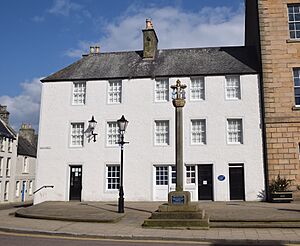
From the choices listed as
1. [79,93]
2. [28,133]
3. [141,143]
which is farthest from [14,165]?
[141,143]

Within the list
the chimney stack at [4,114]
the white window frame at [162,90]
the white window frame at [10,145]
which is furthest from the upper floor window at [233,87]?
the chimney stack at [4,114]

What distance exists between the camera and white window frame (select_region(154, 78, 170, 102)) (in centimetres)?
2375

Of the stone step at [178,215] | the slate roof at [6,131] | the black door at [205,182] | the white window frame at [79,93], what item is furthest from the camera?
the slate roof at [6,131]

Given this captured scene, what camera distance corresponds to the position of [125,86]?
24141 millimetres

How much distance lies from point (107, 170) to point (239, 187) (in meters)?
8.75

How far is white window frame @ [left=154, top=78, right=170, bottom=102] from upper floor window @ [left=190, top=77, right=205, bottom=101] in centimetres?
165

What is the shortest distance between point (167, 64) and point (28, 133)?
3125 cm

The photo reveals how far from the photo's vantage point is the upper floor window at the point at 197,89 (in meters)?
23.5

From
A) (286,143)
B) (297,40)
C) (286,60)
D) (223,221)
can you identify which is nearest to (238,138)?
(286,143)

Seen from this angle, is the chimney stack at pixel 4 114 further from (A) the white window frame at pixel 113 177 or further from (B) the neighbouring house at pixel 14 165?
(A) the white window frame at pixel 113 177

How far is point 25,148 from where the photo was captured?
147ft

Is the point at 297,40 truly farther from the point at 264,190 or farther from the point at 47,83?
the point at 47,83

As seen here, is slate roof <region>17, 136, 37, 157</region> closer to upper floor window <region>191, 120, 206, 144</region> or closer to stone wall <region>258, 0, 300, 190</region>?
upper floor window <region>191, 120, 206, 144</region>

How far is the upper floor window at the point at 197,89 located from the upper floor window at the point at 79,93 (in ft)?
25.4
